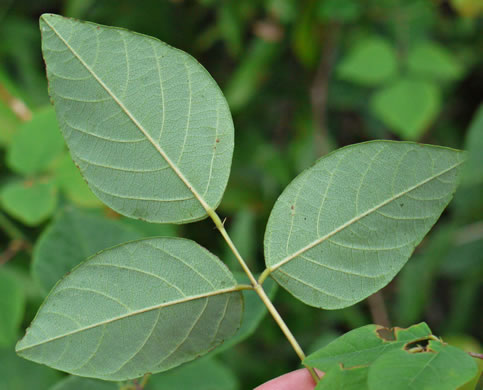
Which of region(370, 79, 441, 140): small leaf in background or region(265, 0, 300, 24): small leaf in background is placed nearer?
region(370, 79, 441, 140): small leaf in background

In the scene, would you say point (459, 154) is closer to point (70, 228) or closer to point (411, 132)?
point (70, 228)

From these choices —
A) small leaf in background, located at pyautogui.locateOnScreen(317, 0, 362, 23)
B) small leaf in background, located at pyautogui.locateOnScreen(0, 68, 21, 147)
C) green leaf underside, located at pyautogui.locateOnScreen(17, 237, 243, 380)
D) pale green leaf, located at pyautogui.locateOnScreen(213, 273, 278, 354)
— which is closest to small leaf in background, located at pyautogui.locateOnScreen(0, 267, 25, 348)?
pale green leaf, located at pyautogui.locateOnScreen(213, 273, 278, 354)

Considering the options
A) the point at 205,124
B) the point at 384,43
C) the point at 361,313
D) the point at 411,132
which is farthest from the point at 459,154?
the point at 361,313

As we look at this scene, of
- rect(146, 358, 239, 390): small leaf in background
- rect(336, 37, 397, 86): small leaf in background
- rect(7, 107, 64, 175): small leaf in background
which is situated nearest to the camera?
rect(146, 358, 239, 390): small leaf in background

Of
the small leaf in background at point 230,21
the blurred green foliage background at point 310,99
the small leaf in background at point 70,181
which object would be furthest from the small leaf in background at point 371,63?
the small leaf in background at point 70,181

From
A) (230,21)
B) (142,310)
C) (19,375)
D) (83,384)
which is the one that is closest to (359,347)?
(142,310)

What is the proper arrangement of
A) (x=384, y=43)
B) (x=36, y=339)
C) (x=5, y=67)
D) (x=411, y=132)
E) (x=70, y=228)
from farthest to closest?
(x=5, y=67), (x=384, y=43), (x=411, y=132), (x=70, y=228), (x=36, y=339)

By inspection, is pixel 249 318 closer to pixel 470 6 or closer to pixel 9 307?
pixel 9 307

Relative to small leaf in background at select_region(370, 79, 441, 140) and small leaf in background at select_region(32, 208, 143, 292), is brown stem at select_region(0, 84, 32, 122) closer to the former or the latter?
small leaf in background at select_region(32, 208, 143, 292)
